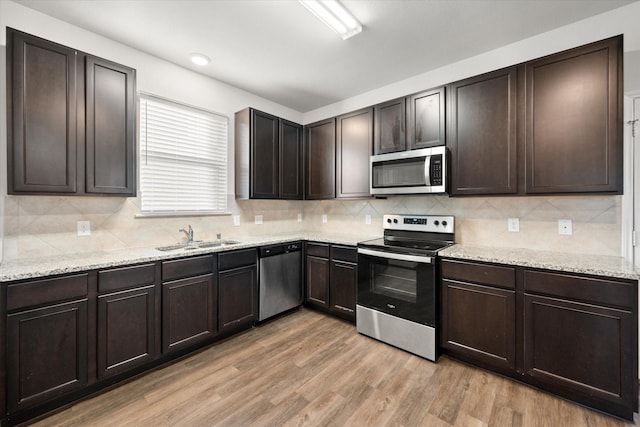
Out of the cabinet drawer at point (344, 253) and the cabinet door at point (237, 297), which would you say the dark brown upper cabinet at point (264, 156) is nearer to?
the cabinet door at point (237, 297)

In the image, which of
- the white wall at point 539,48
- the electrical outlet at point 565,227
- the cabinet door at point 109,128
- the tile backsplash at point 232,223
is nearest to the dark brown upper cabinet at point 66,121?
the cabinet door at point 109,128

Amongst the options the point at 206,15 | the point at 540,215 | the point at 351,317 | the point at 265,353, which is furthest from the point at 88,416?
→ the point at 540,215

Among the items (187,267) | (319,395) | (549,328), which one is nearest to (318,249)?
(187,267)

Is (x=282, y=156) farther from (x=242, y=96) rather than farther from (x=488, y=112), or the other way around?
(x=488, y=112)

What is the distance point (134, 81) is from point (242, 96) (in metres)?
1.34

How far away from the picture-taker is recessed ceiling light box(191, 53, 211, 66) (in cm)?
263

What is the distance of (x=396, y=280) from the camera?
2559 mm

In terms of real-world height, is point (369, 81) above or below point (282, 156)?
above

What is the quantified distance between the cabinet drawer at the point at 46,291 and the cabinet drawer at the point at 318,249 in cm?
210

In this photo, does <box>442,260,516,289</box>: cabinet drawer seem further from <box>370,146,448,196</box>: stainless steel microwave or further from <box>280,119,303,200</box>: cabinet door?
<box>280,119,303,200</box>: cabinet door

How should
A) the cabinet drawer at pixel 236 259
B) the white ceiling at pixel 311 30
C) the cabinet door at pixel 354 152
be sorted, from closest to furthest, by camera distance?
the white ceiling at pixel 311 30 < the cabinet drawer at pixel 236 259 < the cabinet door at pixel 354 152

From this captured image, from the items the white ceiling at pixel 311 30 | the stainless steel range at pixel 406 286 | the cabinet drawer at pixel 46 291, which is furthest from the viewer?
the stainless steel range at pixel 406 286

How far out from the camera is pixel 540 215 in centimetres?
236

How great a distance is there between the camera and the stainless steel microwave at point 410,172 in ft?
8.16
